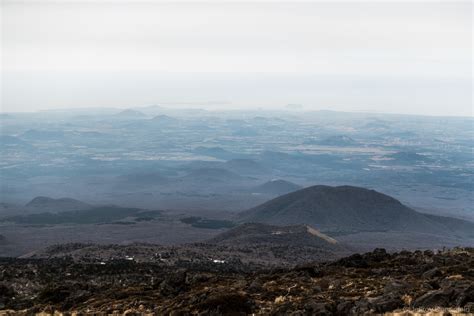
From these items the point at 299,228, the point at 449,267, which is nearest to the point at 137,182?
the point at 299,228

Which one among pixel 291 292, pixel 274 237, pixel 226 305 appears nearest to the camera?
pixel 226 305

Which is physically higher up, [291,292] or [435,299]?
[435,299]

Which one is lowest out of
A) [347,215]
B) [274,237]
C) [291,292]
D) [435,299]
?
[347,215]

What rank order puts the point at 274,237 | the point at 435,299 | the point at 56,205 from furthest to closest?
the point at 56,205
the point at 274,237
the point at 435,299

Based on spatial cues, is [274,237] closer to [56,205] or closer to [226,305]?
[226,305]

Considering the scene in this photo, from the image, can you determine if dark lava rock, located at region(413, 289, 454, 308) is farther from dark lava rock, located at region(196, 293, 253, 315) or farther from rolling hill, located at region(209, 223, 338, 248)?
rolling hill, located at region(209, 223, 338, 248)

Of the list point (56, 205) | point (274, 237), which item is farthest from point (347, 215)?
point (56, 205)
